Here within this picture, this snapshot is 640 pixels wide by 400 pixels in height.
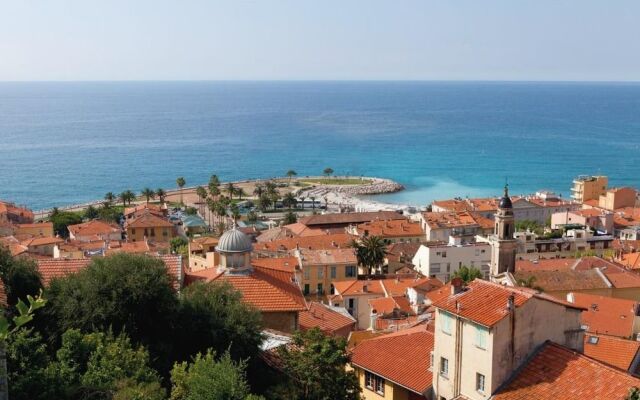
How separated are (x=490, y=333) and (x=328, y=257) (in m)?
30.7

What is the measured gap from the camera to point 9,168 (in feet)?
458

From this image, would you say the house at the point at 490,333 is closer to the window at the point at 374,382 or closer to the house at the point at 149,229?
the window at the point at 374,382

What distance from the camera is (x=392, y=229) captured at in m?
64.7

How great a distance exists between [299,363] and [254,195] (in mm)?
91325

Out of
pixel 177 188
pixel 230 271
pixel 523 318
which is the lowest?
pixel 177 188

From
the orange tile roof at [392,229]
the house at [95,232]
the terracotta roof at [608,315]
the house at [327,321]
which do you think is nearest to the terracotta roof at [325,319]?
the house at [327,321]

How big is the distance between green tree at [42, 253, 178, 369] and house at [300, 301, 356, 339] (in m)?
7.93

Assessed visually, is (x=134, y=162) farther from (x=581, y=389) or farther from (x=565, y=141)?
(x=581, y=389)

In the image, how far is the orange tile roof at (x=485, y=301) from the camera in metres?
16.1

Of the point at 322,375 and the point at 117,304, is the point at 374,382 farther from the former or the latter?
the point at 117,304

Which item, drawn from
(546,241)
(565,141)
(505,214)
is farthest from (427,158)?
(505,214)

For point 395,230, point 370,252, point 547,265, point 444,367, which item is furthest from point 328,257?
point 444,367

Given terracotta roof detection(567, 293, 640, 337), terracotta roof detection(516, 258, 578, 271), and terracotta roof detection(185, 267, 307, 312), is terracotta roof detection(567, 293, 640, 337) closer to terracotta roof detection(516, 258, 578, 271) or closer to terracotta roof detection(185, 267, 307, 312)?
terracotta roof detection(516, 258, 578, 271)

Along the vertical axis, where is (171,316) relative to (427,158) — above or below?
above
